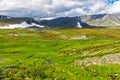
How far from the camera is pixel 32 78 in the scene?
1217 inches

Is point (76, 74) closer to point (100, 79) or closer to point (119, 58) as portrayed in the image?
point (100, 79)

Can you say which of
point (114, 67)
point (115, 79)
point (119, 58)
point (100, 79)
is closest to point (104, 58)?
point (119, 58)

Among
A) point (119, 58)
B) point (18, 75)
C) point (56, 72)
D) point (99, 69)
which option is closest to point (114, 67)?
point (99, 69)

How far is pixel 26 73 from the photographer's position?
3195 centimetres

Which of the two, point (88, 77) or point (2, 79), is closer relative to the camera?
point (2, 79)

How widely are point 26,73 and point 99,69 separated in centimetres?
2296

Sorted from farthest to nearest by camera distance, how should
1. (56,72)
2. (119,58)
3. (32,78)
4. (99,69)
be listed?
(119,58), (99,69), (56,72), (32,78)

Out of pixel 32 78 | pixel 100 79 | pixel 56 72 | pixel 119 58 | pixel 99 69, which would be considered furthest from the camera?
pixel 119 58

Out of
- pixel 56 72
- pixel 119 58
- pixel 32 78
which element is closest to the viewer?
pixel 32 78

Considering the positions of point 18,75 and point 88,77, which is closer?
point 18,75

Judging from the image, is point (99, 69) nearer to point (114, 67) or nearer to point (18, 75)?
point (114, 67)

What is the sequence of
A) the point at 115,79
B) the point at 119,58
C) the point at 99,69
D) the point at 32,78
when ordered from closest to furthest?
the point at 32,78 < the point at 115,79 < the point at 99,69 < the point at 119,58

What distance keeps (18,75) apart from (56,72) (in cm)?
433

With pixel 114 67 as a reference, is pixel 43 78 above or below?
above
